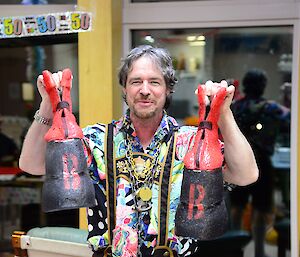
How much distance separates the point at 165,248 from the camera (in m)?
1.84

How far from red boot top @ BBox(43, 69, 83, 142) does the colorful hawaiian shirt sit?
0.78 feet

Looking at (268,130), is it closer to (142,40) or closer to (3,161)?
(142,40)

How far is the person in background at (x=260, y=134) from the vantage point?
3.81 metres

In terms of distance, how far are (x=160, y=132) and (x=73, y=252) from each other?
96cm

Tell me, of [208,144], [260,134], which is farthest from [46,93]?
[260,134]

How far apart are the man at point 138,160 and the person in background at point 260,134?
6.51ft

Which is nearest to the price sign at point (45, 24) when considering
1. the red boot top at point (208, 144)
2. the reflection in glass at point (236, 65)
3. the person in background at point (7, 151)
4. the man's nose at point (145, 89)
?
the reflection in glass at point (236, 65)

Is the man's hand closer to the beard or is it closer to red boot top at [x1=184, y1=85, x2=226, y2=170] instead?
the beard

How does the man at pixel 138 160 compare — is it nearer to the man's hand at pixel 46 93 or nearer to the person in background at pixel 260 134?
the man's hand at pixel 46 93

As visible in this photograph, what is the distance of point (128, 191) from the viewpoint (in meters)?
1.86

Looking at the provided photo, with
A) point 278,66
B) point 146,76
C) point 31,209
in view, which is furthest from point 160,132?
point 31,209

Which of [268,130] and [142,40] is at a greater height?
[142,40]

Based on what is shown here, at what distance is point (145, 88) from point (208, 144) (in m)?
0.32

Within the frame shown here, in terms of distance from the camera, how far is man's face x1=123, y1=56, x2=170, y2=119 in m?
1.78
